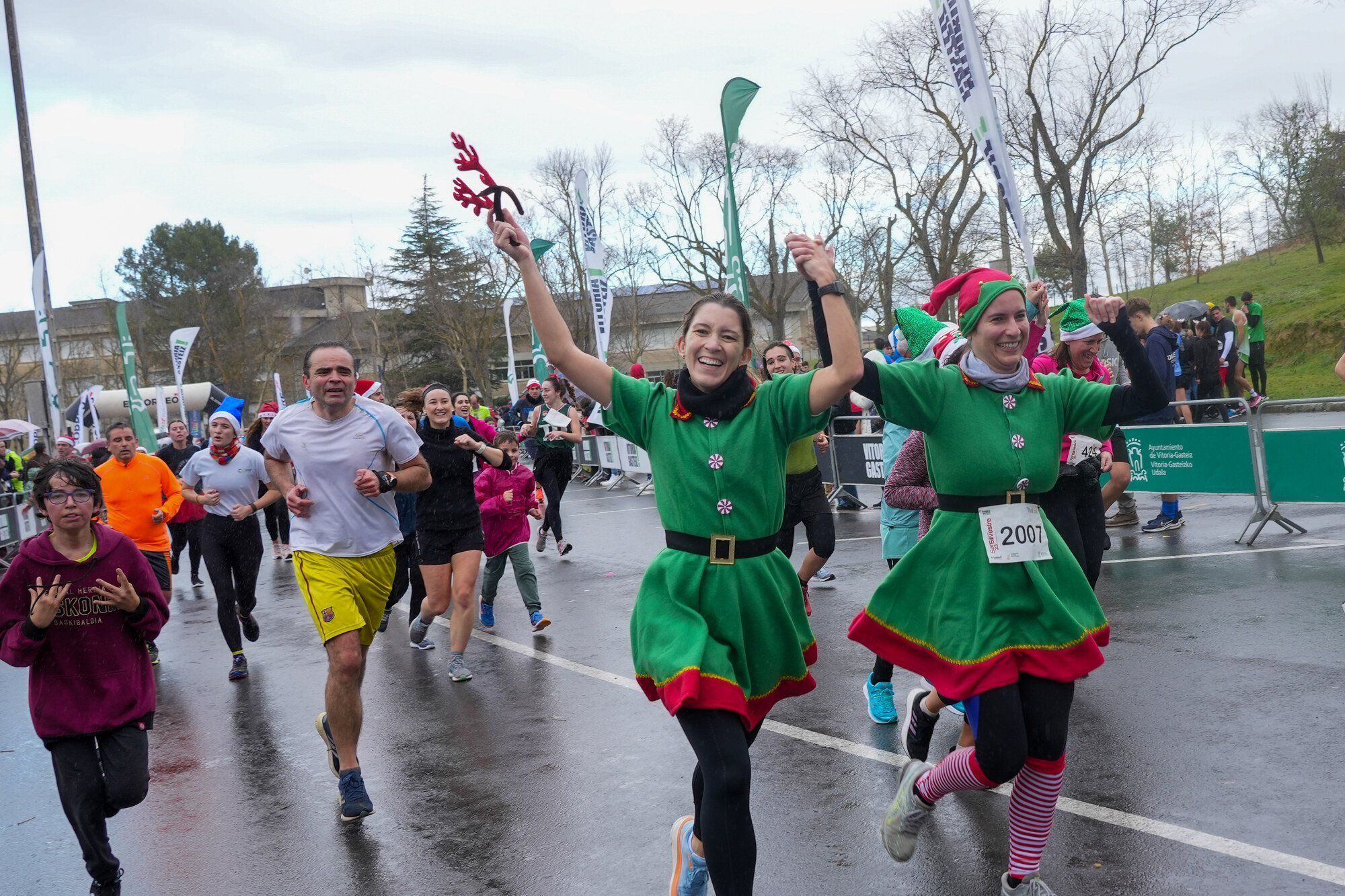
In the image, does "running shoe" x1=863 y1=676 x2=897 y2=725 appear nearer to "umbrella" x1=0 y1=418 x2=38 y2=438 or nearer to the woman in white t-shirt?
the woman in white t-shirt

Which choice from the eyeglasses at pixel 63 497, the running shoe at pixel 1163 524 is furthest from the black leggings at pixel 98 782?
the running shoe at pixel 1163 524

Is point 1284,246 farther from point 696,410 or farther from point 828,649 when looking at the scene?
point 696,410

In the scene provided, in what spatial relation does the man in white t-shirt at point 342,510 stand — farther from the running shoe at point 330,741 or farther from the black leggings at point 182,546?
the black leggings at point 182,546

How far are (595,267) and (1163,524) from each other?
11.1 metres

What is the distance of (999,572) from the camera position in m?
3.84

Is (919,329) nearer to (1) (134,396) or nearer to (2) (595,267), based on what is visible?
(2) (595,267)

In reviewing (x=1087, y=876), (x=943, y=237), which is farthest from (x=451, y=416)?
(x=943, y=237)

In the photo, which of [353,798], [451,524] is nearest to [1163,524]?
[451,524]

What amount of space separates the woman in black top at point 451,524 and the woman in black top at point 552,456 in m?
4.82

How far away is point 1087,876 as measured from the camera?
3.97 meters

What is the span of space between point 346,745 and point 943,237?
36.6 metres

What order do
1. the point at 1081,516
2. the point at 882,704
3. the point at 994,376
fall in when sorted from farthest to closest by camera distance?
the point at 882,704 → the point at 1081,516 → the point at 994,376

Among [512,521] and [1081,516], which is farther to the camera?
[512,521]

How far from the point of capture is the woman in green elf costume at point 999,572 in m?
3.75
